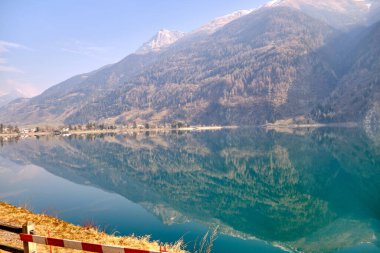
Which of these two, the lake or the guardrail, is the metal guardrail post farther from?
the lake

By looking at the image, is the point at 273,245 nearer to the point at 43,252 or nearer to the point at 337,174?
the point at 43,252

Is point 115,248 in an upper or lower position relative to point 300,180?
upper

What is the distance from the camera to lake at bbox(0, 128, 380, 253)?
126 feet

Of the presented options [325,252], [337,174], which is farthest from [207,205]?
[337,174]

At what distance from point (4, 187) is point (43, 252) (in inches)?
2485

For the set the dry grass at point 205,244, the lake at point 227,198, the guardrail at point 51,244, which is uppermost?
the guardrail at point 51,244

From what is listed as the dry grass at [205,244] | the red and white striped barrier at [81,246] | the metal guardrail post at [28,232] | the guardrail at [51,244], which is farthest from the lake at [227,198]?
the red and white striped barrier at [81,246]

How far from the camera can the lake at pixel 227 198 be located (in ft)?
126

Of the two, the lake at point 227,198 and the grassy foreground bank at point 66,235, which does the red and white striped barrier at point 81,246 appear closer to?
the grassy foreground bank at point 66,235

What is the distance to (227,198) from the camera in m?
62.7

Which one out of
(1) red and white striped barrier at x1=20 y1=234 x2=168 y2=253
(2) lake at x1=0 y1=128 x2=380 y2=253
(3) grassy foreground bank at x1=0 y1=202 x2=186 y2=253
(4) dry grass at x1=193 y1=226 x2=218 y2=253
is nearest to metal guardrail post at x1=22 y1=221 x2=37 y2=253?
(1) red and white striped barrier at x1=20 y1=234 x2=168 y2=253

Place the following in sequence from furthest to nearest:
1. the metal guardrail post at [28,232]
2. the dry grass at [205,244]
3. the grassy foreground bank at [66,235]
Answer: the grassy foreground bank at [66,235] → the dry grass at [205,244] → the metal guardrail post at [28,232]

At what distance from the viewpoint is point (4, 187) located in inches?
2928

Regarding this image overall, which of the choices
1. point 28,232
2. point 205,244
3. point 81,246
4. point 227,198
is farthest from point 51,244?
point 227,198
